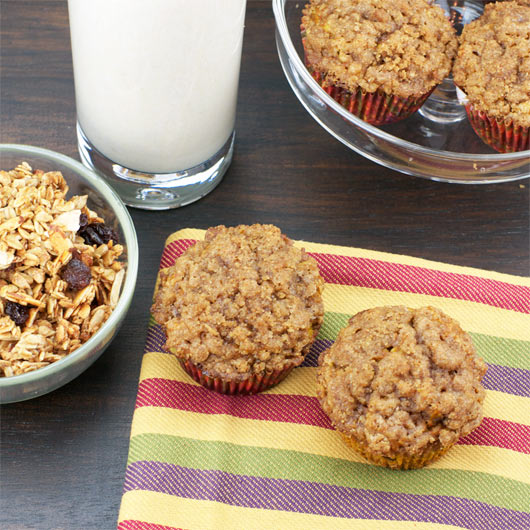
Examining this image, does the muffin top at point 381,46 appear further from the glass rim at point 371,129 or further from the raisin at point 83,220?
the raisin at point 83,220

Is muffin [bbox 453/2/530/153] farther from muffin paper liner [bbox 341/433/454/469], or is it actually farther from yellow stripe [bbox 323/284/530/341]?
muffin paper liner [bbox 341/433/454/469]

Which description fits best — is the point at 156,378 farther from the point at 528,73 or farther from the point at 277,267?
the point at 528,73

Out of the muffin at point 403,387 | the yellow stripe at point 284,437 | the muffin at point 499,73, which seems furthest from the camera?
the muffin at point 499,73

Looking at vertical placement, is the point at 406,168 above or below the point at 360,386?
above

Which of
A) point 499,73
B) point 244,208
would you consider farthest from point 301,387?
point 499,73

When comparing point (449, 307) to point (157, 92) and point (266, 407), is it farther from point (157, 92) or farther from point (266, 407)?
point (157, 92)

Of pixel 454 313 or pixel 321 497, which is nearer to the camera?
pixel 321 497

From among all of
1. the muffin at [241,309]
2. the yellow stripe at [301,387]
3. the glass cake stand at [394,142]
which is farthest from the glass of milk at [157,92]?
the yellow stripe at [301,387]

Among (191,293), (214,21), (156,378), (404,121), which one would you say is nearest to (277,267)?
(191,293)
